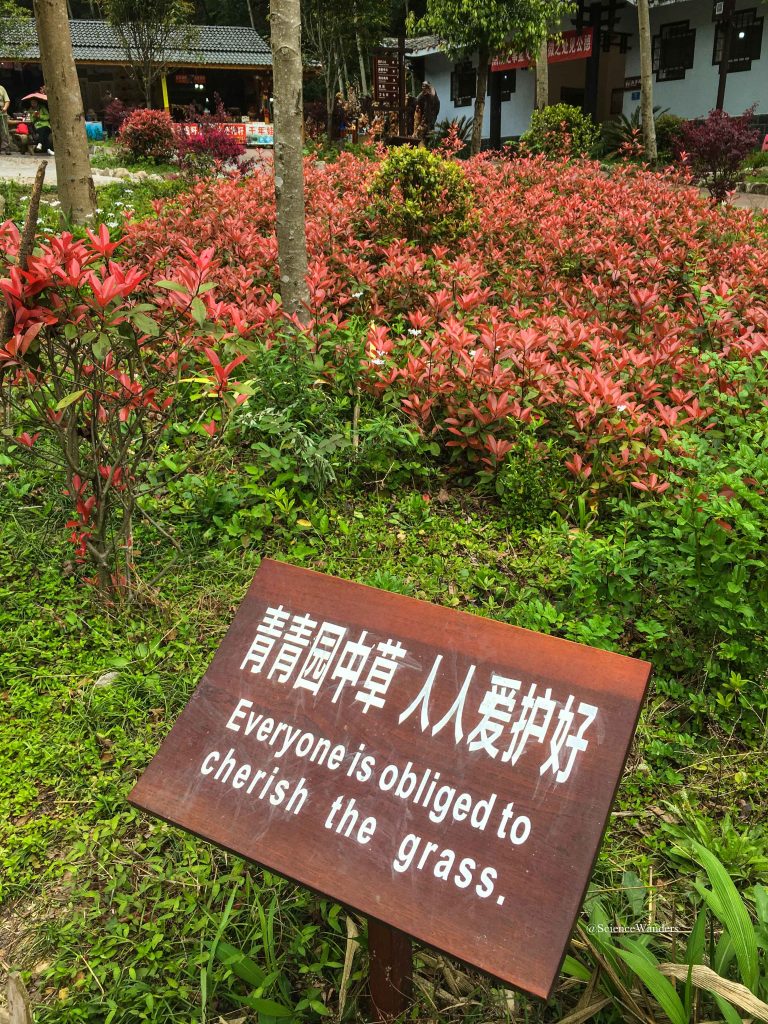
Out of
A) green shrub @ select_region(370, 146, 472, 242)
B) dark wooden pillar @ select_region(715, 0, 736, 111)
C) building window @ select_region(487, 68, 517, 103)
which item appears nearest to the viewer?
green shrub @ select_region(370, 146, 472, 242)

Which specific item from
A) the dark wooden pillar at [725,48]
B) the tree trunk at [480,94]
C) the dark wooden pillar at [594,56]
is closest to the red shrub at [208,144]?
the tree trunk at [480,94]

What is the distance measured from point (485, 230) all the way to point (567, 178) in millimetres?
2838

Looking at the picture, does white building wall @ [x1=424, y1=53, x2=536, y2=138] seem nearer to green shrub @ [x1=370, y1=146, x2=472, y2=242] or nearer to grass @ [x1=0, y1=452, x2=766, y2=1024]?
green shrub @ [x1=370, y1=146, x2=472, y2=242]

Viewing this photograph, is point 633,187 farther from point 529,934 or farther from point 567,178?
point 529,934

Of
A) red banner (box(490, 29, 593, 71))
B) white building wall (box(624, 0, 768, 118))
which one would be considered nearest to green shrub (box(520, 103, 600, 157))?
white building wall (box(624, 0, 768, 118))

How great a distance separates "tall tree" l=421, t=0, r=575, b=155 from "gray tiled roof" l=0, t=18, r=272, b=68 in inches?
485

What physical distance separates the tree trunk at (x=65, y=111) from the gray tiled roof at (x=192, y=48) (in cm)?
1875

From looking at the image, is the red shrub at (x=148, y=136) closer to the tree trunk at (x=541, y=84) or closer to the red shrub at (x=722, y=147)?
the tree trunk at (x=541, y=84)

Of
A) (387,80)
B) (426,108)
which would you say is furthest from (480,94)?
(426,108)

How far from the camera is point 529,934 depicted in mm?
1176

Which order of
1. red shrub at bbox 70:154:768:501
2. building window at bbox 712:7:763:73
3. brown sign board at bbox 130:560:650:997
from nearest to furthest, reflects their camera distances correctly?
brown sign board at bbox 130:560:650:997, red shrub at bbox 70:154:768:501, building window at bbox 712:7:763:73

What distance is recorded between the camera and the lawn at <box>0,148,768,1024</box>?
1.79 meters

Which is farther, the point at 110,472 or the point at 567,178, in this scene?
the point at 567,178

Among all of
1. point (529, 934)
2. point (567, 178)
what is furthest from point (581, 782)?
point (567, 178)
